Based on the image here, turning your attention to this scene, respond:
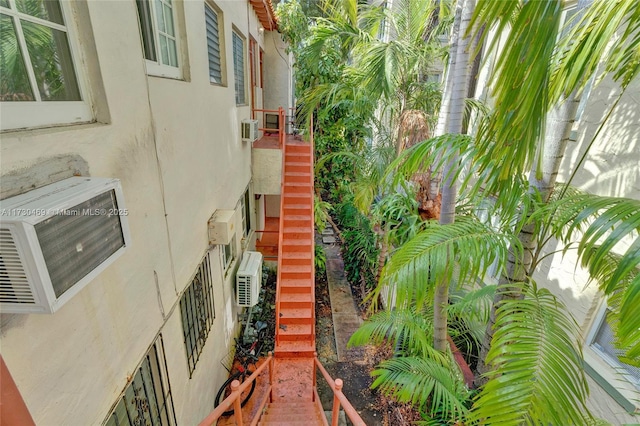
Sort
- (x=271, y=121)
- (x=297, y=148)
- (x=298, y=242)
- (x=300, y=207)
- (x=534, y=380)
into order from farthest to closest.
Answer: (x=271, y=121), (x=297, y=148), (x=300, y=207), (x=298, y=242), (x=534, y=380)

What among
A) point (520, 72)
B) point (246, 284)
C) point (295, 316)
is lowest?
point (295, 316)

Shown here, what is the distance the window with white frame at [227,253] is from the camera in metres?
4.37

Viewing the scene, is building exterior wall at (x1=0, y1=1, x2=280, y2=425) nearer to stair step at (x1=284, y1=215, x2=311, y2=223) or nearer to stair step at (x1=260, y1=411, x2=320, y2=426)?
stair step at (x1=260, y1=411, x2=320, y2=426)

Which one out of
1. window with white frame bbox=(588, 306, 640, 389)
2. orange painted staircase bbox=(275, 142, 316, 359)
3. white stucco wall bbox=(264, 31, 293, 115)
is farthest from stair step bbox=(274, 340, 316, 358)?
white stucco wall bbox=(264, 31, 293, 115)

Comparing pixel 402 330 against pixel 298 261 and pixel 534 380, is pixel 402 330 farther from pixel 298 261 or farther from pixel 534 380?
pixel 298 261

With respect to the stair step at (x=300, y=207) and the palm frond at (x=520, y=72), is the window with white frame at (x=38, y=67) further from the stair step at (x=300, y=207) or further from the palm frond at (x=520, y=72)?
the stair step at (x=300, y=207)

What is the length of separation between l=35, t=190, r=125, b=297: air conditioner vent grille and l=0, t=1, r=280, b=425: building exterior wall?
0.19 m

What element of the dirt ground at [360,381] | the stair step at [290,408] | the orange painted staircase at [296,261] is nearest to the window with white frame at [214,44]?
the orange painted staircase at [296,261]

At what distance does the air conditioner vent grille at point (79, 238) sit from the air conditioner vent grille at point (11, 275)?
0.21ft

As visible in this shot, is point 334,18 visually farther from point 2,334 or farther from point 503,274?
point 2,334

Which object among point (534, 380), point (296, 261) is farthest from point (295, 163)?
point (534, 380)

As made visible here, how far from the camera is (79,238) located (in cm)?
113

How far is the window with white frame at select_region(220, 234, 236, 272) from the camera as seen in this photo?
4371mm

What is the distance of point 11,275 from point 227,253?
3.90 m
